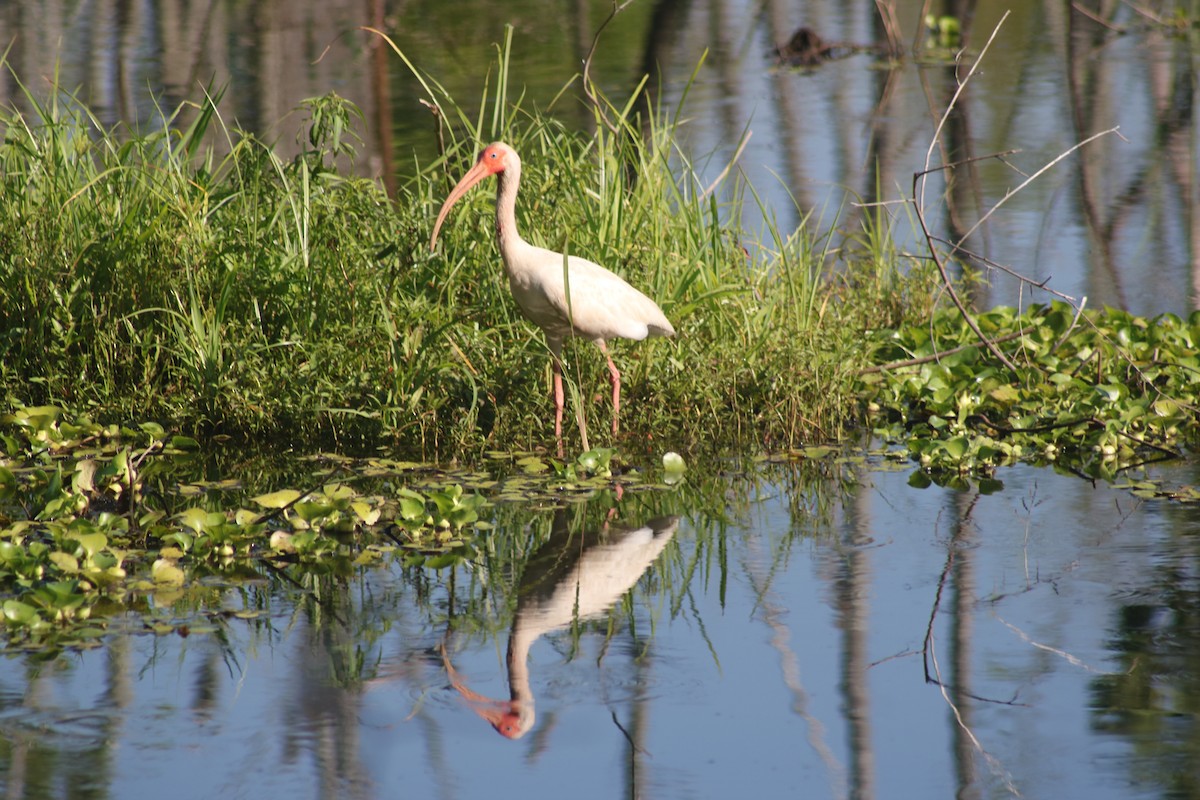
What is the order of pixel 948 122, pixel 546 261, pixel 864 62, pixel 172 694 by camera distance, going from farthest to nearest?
pixel 864 62
pixel 948 122
pixel 546 261
pixel 172 694

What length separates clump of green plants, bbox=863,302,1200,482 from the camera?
5.61 meters

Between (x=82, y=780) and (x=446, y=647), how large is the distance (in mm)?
1032

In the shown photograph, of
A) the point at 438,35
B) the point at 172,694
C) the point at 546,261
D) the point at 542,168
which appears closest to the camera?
the point at 172,694

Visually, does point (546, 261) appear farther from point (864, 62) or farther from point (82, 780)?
point (864, 62)

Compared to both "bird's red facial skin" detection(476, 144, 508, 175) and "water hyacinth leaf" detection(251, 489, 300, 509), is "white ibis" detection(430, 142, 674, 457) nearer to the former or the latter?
"bird's red facial skin" detection(476, 144, 508, 175)

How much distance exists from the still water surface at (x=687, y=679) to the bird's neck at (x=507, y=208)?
50.0 inches

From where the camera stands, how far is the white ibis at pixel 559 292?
5.50 meters

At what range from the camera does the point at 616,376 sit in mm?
5812

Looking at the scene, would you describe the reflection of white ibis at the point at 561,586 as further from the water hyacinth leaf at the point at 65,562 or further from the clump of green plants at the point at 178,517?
the water hyacinth leaf at the point at 65,562

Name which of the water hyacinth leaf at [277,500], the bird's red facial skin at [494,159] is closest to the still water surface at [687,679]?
the water hyacinth leaf at [277,500]

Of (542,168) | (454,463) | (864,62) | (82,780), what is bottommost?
(82,780)

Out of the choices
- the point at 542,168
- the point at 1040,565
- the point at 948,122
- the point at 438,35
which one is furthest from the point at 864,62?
the point at 1040,565

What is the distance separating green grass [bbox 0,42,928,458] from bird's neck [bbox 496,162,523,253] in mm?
412

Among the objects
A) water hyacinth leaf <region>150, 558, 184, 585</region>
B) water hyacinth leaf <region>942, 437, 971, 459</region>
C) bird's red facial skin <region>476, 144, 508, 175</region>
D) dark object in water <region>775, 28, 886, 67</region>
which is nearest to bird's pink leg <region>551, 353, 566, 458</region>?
bird's red facial skin <region>476, 144, 508, 175</region>
